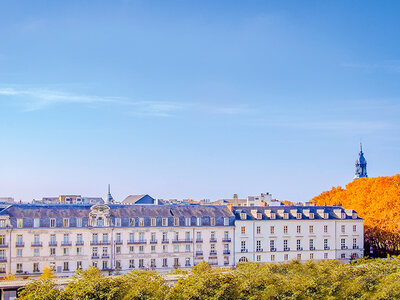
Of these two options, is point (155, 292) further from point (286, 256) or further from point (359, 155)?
point (359, 155)

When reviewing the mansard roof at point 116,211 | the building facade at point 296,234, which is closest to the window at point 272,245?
the building facade at point 296,234

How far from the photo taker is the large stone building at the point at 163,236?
88.7m

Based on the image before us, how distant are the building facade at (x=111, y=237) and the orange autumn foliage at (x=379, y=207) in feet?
98.1

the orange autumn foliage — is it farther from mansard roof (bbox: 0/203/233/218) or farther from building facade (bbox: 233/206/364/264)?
mansard roof (bbox: 0/203/233/218)

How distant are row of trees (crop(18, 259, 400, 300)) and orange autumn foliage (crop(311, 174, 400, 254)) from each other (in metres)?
49.9

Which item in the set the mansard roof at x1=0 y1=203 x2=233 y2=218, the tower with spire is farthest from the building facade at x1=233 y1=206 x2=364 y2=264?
the tower with spire

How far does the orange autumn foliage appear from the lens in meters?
108

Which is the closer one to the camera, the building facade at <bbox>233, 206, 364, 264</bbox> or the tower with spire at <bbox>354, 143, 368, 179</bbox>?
the building facade at <bbox>233, 206, 364, 264</bbox>

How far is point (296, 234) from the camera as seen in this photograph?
332 feet

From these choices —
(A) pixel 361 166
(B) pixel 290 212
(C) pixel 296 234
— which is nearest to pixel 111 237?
(B) pixel 290 212

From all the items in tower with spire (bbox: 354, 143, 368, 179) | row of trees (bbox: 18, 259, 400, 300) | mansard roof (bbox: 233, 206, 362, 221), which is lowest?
row of trees (bbox: 18, 259, 400, 300)

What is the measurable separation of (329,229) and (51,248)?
4753 cm

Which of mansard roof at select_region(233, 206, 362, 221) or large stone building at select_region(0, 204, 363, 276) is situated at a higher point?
mansard roof at select_region(233, 206, 362, 221)

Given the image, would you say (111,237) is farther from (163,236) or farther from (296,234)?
(296,234)
